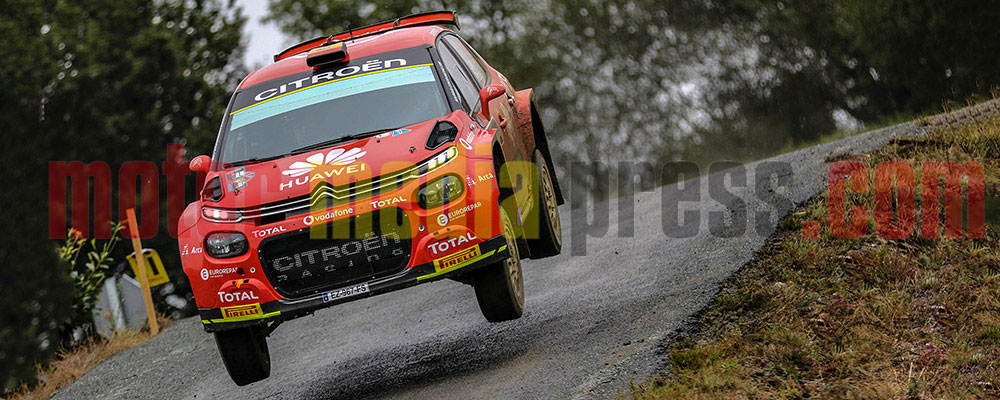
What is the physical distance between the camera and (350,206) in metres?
6.26

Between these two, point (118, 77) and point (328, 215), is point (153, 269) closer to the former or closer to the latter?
point (328, 215)

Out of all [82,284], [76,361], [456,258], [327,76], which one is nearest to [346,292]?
[456,258]

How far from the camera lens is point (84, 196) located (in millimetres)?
25891

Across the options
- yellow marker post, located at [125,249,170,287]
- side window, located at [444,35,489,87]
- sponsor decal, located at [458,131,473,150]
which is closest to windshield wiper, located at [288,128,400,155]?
sponsor decal, located at [458,131,473,150]

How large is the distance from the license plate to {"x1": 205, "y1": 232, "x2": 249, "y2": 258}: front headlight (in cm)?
59

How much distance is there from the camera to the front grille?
6262 mm

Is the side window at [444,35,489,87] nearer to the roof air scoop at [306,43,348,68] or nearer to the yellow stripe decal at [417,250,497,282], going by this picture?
the roof air scoop at [306,43,348,68]

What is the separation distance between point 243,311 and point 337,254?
2.29 ft

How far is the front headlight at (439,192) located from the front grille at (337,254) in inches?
6.1

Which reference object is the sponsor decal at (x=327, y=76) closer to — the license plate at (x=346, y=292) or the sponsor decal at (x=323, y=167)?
the sponsor decal at (x=323, y=167)

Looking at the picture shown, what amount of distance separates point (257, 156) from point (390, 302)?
4448 mm

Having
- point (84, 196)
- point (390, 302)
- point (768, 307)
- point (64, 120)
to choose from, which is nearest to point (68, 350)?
point (390, 302)

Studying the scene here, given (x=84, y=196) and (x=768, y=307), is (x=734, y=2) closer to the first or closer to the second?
(x=84, y=196)

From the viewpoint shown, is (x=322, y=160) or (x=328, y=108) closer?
(x=322, y=160)
